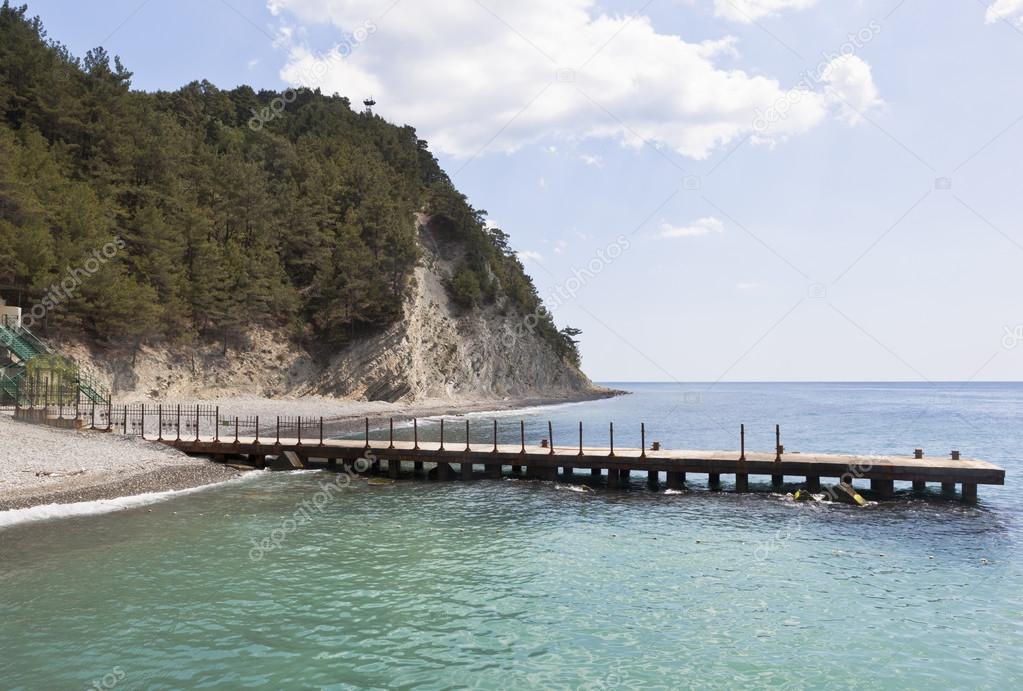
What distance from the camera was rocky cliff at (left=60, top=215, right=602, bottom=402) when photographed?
61406mm

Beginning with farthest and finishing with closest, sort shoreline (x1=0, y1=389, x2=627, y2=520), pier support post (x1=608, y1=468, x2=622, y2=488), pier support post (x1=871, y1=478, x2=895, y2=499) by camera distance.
Answer: pier support post (x1=608, y1=468, x2=622, y2=488) < pier support post (x1=871, y1=478, x2=895, y2=499) < shoreline (x1=0, y1=389, x2=627, y2=520)

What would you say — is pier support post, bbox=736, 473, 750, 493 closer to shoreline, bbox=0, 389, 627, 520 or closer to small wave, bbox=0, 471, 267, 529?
shoreline, bbox=0, 389, 627, 520

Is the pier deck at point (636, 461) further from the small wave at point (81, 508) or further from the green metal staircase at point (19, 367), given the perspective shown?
the green metal staircase at point (19, 367)

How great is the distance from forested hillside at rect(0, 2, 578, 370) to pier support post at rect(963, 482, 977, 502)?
55.1 metres

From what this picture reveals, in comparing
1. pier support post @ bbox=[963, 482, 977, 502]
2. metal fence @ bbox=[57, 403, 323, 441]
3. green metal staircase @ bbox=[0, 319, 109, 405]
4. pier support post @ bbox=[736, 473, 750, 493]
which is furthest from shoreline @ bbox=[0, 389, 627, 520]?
pier support post @ bbox=[963, 482, 977, 502]

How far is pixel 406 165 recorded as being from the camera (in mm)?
112625

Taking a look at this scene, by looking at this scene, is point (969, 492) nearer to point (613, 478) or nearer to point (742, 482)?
point (742, 482)

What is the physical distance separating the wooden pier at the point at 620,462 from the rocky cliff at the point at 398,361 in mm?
→ 28507

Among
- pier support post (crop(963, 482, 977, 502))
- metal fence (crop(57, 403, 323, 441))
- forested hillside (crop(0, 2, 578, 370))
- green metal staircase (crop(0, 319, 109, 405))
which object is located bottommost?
pier support post (crop(963, 482, 977, 502))

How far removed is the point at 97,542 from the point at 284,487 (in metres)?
10.4

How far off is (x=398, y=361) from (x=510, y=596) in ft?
224

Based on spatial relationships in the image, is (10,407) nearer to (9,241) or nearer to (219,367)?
(9,241)

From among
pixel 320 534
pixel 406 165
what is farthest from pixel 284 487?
pixel 406 165

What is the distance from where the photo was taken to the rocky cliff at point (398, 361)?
6141 cm
